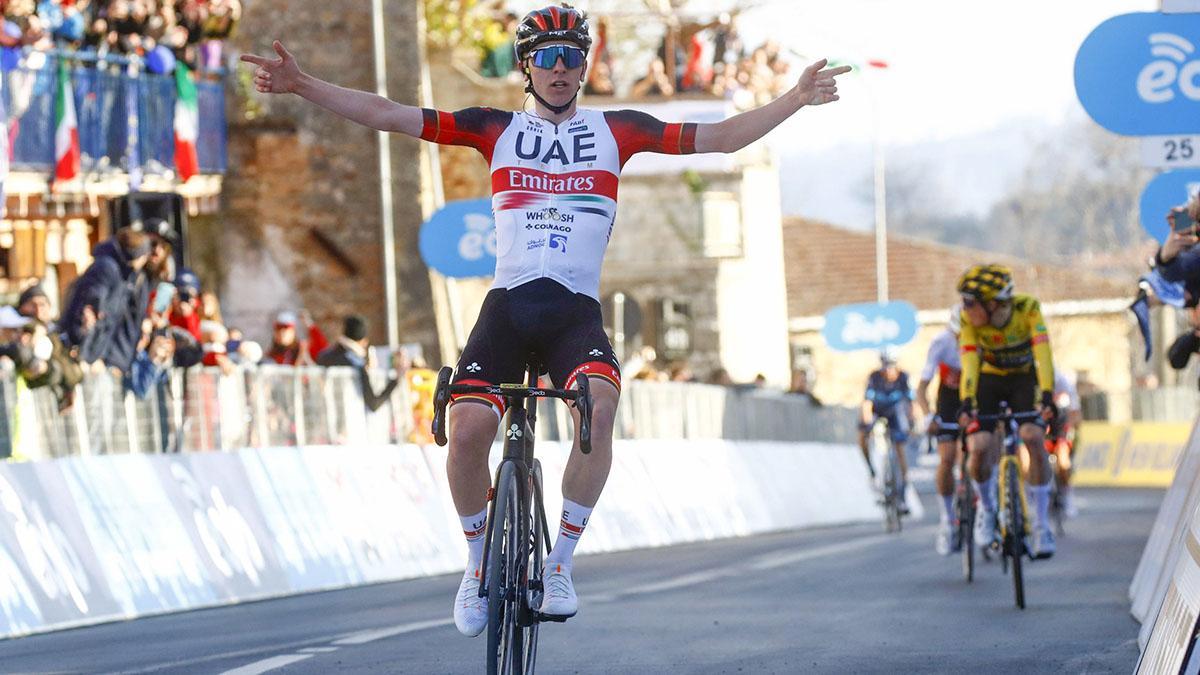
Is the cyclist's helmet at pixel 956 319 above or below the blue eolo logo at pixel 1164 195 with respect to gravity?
below

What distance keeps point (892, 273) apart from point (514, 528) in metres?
87.4

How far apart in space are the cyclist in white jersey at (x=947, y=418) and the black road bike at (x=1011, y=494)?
781mm

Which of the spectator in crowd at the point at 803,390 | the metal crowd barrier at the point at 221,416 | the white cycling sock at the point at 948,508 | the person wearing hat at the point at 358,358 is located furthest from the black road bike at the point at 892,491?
the white cycling sock at the point at 948,508

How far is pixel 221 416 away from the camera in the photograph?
16.6 metres

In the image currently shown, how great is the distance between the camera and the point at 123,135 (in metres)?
27.7

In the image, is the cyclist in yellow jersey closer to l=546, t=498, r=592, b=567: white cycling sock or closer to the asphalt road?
the asphalt road

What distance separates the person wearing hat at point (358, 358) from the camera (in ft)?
64.4

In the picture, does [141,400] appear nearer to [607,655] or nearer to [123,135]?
[607,655]

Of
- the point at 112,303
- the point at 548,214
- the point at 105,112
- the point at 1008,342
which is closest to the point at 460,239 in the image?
the point at 112,303

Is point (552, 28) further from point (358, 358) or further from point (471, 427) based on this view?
point (358, 358)

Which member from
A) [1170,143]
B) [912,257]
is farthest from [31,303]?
[912,257]

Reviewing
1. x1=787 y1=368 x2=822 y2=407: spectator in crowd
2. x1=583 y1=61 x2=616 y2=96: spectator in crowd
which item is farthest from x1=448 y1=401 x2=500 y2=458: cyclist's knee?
x1=583 y1=61 x2=616 y2=96: spectator in crowd

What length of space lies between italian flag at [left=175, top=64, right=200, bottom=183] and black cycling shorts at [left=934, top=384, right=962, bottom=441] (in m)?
13.3

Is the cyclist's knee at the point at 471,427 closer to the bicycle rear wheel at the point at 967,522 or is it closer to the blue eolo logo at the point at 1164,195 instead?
the blue eolo logo at the point at 1164,195
